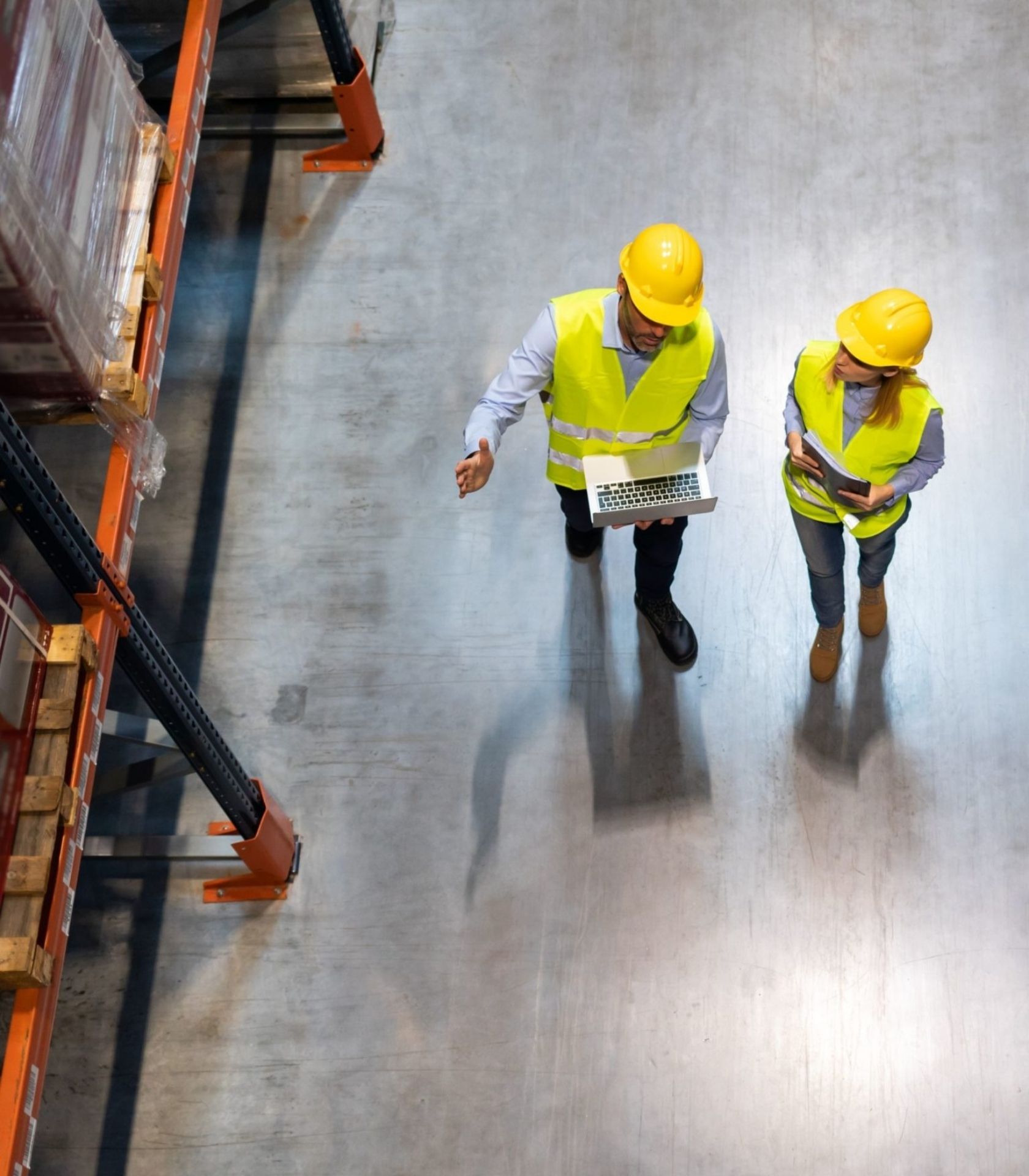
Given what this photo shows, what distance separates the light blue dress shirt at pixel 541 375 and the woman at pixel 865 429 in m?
0.30

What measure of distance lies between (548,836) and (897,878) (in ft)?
4.48

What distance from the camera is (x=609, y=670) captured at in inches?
199

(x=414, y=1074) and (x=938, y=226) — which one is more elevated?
(x=938, y=226)

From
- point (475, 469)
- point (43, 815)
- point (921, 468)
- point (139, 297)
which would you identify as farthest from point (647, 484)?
point (43, 815)

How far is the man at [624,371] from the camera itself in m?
3.56

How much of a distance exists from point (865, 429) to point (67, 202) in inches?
104

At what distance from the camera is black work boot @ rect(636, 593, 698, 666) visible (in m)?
4.95

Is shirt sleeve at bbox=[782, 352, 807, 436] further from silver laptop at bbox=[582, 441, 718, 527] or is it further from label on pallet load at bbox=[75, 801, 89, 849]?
label on pallet load at bbox=[75, 801, 89, 849]

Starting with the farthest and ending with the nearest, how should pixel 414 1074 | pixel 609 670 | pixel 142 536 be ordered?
pixel 142 536 → pixel 609 670 → pixel 414 1074

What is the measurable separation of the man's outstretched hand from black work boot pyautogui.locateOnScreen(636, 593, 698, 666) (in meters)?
1.38

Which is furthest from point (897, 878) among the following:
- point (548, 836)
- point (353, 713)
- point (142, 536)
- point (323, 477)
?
point (142, 536)

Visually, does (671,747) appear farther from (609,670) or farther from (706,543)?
(706,543)

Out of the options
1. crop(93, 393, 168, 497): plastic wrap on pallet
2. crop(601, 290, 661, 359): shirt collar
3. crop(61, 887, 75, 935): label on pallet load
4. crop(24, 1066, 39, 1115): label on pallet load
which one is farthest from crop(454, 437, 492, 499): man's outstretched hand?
crop(24, 1066, 39, 1115): label on pallet load

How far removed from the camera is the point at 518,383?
3885 mm
